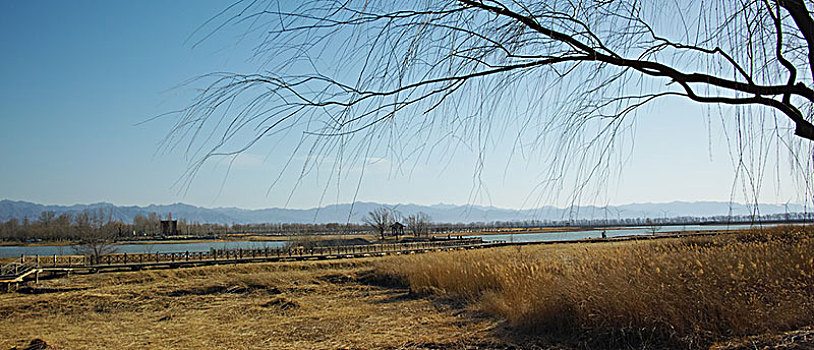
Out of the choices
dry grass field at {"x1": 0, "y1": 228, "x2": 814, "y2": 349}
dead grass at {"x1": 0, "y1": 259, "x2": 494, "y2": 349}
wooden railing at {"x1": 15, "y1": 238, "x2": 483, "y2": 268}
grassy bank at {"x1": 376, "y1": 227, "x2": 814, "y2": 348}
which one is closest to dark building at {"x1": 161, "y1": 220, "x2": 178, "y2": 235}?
wooden railing at {"x1": 15, "y1": 238, "x2": 483, "y2": 268}

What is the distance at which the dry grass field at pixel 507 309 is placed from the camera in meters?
4.28

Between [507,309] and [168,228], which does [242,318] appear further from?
[168,228]

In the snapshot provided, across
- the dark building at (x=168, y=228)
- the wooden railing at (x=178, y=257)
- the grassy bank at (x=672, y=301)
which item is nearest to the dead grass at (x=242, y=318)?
the grassy bank at (x=672, y=301)

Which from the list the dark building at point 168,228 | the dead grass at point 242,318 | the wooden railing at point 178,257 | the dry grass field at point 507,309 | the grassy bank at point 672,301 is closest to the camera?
the grassy bank at point 672,301

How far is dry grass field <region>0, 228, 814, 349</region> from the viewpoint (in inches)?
168

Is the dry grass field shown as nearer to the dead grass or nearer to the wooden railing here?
the dead grass

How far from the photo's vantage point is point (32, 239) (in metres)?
116

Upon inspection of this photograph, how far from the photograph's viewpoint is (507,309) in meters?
7.13

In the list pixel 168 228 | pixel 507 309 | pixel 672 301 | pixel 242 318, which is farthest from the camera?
pixel 168 228

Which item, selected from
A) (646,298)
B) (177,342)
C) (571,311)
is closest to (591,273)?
(571,311)

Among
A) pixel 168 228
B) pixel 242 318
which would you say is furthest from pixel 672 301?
pixel 168 228

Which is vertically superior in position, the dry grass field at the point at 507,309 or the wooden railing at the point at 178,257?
the dry grass field at the point at 507,309

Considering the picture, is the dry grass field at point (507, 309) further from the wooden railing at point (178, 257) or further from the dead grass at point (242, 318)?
the wooden railing at point (178, 257)

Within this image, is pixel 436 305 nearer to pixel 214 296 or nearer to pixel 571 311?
pixel 571 311
